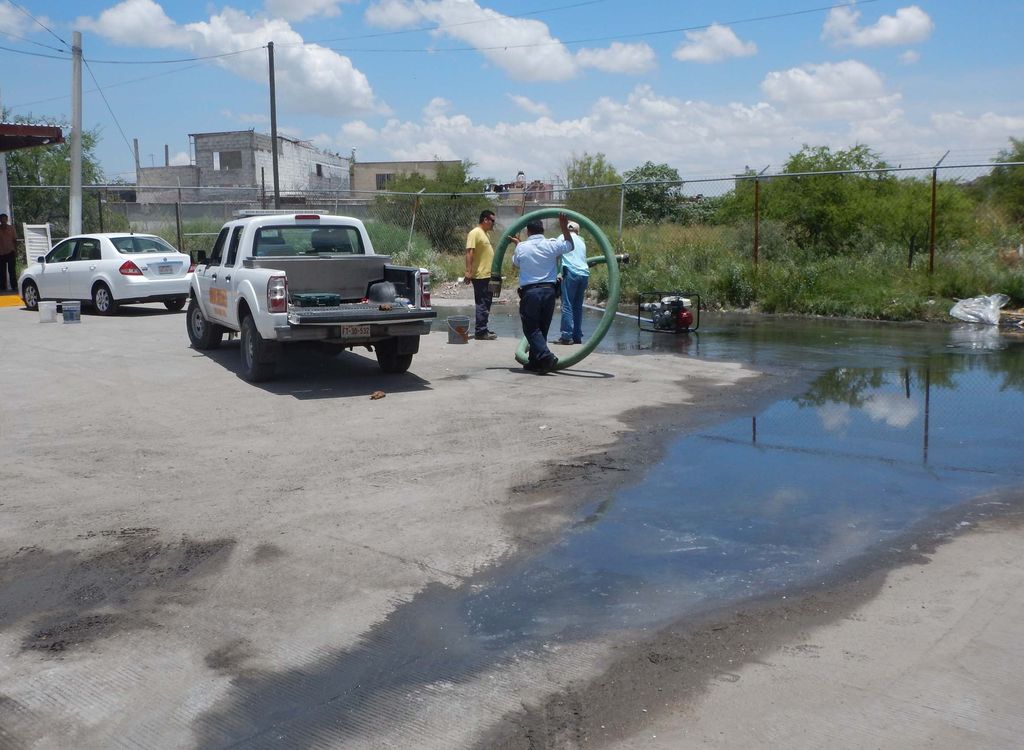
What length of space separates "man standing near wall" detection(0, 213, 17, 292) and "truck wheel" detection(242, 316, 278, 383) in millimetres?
13057

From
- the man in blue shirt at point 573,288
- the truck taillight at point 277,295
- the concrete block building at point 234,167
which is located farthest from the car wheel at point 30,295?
the concrete block building at point 234,167

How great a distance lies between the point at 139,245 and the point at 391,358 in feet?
30.9

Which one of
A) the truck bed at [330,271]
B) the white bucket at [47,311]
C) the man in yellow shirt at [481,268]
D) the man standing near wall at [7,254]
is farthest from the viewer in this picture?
the man standing near wall at [7,254]

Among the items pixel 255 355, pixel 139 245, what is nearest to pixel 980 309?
pixel 255 355

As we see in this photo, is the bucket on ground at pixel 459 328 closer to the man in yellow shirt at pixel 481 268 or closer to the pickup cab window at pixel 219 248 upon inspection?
the man in yellow shirt at pixel 481 268

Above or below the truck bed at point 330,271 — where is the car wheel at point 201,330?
below

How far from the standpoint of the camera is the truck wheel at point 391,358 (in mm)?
11469

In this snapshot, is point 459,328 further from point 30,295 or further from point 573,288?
point 30,295

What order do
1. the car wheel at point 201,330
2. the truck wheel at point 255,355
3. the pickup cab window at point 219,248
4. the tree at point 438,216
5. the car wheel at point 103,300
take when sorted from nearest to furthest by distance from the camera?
1. the truck wheel at point 255,355
2. the pickup cab window at point 219,248
3. the car wheel at point 201,330
4. the car wheel at point 103,300
5. the tree at point 438,216

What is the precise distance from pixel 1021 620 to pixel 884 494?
2.13 m

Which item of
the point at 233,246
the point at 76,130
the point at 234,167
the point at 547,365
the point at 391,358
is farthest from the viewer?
the point at 234,167

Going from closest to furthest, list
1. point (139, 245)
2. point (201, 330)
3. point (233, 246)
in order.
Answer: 1. point (233, 246)
2. point (201, 330)
3. point (139, 245)

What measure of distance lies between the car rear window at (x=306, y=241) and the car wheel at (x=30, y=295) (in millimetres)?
10239

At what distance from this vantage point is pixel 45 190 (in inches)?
1184
